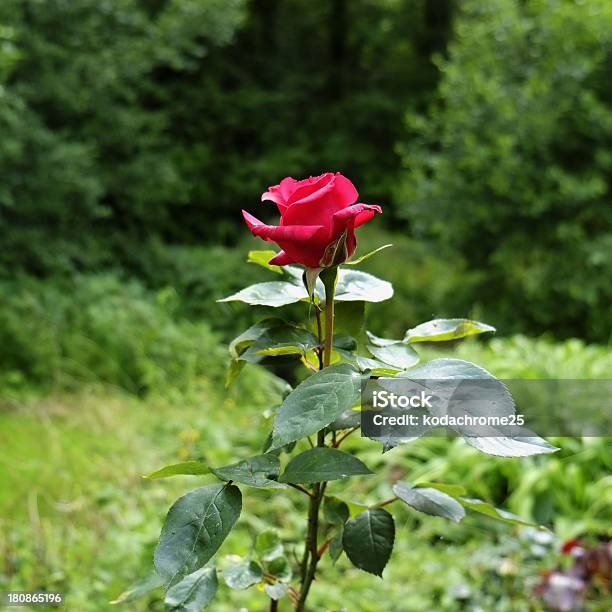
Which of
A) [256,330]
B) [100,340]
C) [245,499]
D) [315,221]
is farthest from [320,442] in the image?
[100,340]

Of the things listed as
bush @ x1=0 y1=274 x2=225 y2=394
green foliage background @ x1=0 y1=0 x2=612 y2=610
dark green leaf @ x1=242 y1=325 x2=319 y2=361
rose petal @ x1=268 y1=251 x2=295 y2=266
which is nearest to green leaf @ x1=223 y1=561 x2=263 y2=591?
dark green leaf @ x1=242 y1=325 x2=319 y2=361

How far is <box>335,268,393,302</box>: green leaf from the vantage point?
2.77 ft

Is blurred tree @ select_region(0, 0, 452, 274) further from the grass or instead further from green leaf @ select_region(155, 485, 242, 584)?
green leaf @ select_region(155, 485, 242, 584)

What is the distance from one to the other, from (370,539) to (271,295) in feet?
0.94

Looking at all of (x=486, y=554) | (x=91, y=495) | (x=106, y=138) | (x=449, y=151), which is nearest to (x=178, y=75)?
(x=106, y=138)

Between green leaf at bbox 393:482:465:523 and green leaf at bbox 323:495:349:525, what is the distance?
64 millimetres

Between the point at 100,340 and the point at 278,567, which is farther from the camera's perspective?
the point at 100,340

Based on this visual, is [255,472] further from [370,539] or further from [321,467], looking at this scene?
[370,539]

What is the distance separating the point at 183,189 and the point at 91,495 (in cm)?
534

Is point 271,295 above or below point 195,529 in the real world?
above

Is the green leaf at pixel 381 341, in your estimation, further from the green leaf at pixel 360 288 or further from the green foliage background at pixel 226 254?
the green foliage background at pixel 226 254

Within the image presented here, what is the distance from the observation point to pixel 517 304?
6004mm

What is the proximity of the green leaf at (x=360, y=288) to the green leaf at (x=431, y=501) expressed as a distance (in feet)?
0.73

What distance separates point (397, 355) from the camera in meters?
0.82
